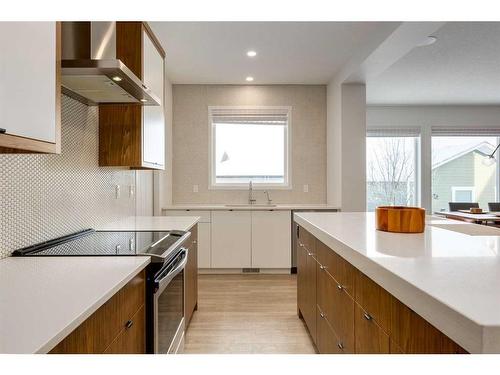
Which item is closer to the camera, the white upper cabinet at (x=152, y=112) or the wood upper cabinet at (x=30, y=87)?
the wood upper cabinet at (x=30, y=87)

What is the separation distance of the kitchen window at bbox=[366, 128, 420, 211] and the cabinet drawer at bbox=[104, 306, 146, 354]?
19.3ft

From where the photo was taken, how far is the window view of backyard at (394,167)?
6.67 metres

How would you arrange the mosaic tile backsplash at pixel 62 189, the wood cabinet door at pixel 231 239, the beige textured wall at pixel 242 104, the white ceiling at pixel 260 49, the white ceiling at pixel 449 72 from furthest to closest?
the beige textured wall at pixel 242 104, the wood cabinet door at pixel 231 239, the white ceiling at pixel 449 72, the white ceiling at pixel 260 49, the mosaic tile backsplash at pixel 62 189

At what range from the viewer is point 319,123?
5.11m

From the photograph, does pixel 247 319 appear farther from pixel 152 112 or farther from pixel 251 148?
pixel 251 148

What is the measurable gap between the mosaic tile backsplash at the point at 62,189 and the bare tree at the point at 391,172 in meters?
5.05

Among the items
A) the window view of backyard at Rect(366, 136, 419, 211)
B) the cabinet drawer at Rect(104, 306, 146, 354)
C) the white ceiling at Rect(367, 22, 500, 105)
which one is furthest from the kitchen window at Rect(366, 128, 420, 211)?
the cabinet drawer at Rect(104, 306, 146, 354)

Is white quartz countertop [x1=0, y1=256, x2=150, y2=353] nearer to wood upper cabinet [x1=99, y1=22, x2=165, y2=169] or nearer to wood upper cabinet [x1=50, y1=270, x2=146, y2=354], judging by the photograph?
wood upper cabinet [x1=50, y1=270, x2=146, y2=354]

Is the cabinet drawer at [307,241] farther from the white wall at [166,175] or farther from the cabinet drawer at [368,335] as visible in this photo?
the white wall at [166,175]

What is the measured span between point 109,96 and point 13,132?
1.20m

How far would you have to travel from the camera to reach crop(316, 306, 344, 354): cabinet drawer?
1.82m

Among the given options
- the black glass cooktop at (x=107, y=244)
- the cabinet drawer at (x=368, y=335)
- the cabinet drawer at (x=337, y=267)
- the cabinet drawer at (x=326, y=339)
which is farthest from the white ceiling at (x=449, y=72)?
the black glass cooktop at (x=107, y=244)
